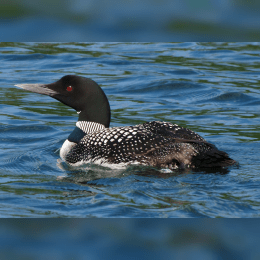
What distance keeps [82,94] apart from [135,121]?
1.44 metres

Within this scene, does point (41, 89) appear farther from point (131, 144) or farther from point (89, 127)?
point (131, 144)

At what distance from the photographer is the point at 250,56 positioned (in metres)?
9.02

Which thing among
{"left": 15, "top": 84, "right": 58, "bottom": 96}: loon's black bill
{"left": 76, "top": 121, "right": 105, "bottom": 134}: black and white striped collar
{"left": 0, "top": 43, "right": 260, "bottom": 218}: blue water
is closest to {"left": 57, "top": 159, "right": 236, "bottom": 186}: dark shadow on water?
{"left": 0, "top": 43, "right": 260, "bottom": 218}: blue water

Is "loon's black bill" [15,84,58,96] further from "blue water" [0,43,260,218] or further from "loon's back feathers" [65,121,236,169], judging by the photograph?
"loon's back feathers" [65,121,236,169]

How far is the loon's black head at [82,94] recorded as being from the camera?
4246mm

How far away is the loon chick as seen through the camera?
369 cm

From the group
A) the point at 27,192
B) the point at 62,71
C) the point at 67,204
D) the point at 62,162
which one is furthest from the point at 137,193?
the point at 62,71

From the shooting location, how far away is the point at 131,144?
148 inches

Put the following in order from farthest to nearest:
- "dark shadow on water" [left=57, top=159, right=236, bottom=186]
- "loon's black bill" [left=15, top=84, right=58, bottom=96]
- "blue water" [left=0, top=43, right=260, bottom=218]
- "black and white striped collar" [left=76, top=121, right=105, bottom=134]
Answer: "black and white striped collar" [left=76, top=121, right=105, bottom=134] → "loon's black bill" [left=15, top=84, right=58, bottom=96] → "dark shadow on water" [left=57, top=159, right=236, bottom=186] → "blue water" [left=0, top=43, right=260, bottom=218]

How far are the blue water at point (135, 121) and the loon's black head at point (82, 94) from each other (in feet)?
1.89

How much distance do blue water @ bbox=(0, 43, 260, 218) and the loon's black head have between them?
577mm
